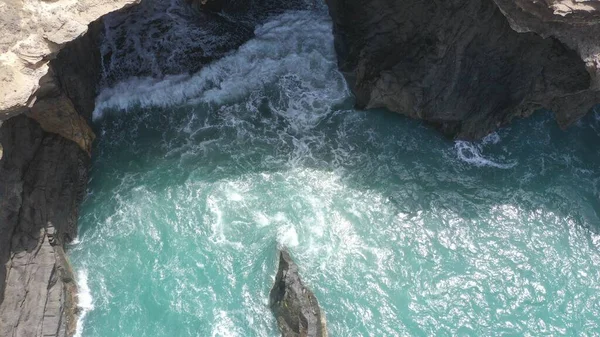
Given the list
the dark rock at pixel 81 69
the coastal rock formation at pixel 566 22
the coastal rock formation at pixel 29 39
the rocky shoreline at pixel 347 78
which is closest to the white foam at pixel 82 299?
the rocky shoreline at pixel 347 78

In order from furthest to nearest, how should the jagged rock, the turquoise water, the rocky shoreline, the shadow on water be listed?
1. the shadow on water
2. the turquoise water
3. the jagged rock
4. the rocky shoreline

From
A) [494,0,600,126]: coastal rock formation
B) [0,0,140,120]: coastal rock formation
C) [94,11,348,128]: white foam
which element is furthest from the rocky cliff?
[494,0,600,126]: coastal rock formation


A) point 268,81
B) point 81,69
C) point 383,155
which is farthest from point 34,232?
point 383,155

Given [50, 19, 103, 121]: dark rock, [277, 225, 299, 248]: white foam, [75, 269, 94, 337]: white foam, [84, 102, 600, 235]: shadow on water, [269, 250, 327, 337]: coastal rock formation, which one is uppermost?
[50, 19, 103, 121]: dark rock

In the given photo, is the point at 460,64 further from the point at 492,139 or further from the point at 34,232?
the point at 34,232

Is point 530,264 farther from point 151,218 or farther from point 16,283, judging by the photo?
point 16,283

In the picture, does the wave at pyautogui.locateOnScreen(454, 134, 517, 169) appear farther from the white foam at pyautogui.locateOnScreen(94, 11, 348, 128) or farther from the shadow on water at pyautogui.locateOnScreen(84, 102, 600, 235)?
the white foam at pyautogui.locateOnScreen(94, 11, 348, 128)

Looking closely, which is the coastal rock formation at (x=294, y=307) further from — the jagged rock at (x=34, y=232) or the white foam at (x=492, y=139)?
the white foam at (x=492, y=139)

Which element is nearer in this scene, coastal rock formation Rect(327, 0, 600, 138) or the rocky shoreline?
the rocky shoreline
